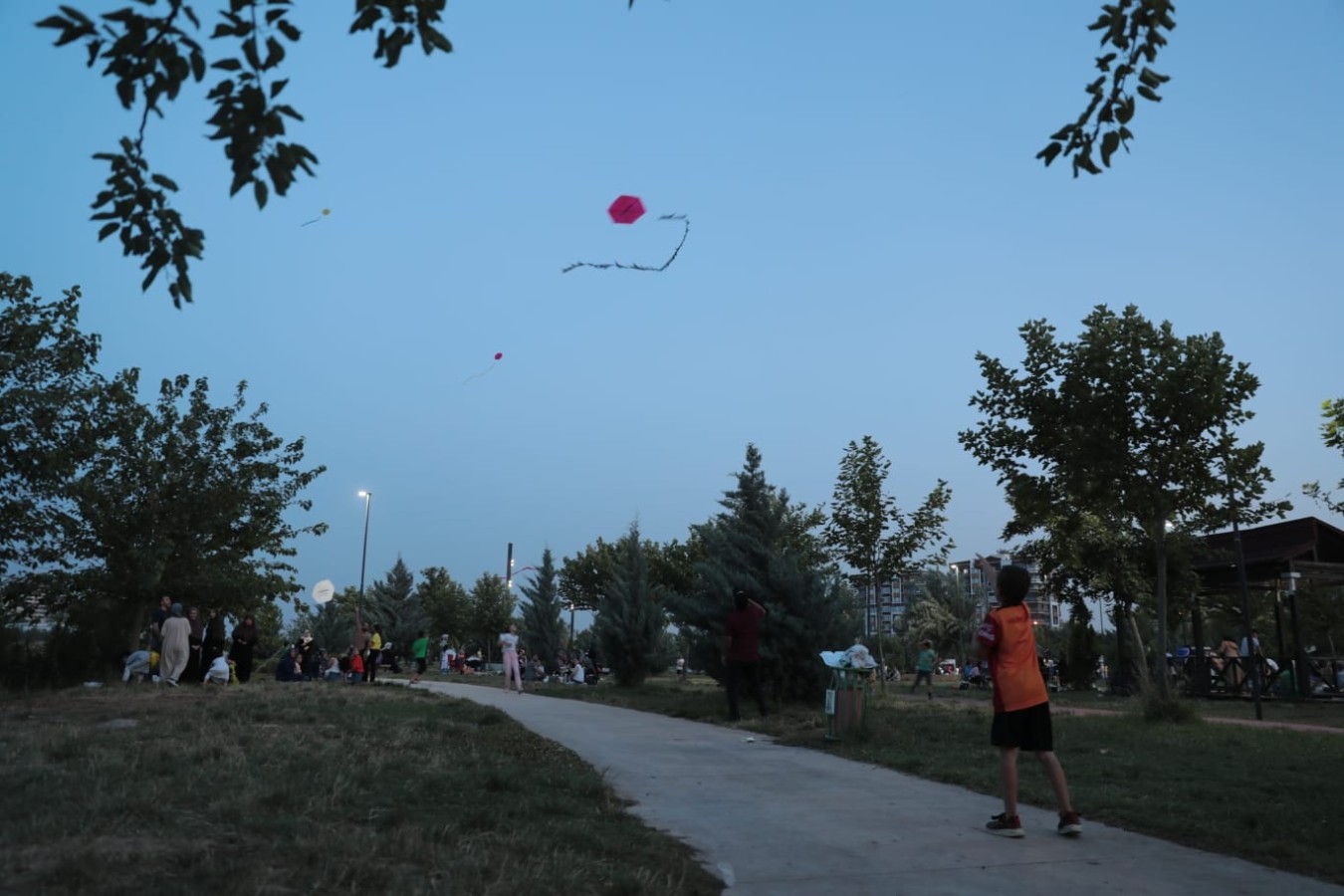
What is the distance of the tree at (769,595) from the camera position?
1397 cm

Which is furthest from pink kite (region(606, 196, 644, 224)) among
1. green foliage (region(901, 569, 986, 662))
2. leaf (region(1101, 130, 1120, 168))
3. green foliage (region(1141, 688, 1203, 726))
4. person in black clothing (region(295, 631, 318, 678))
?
green foliage (region(901, 569, 986, 662))

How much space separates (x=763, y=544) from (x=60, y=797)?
37.1 feet

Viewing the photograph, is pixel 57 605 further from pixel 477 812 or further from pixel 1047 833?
pixel 1047 833

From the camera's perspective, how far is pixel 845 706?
9906 mm

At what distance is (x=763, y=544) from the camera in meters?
15.3

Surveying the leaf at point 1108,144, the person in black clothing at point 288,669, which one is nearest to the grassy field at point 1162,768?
the leaf at point 1108,144

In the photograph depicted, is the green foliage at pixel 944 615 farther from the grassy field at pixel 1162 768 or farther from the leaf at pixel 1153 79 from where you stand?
the leaf at pixel 1153 79

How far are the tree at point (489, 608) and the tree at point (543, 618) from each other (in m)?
20.7

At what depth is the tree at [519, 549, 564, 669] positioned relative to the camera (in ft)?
119

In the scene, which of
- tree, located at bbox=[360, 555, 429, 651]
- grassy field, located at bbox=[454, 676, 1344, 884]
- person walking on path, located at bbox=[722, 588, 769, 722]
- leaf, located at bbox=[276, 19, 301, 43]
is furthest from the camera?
tree, located at bbox=[360, 555, 429, 651]

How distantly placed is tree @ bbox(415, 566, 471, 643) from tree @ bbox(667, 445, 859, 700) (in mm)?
47491

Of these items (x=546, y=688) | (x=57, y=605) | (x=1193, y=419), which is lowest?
(x=546, y=688)

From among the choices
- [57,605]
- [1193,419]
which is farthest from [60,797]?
[57,605]

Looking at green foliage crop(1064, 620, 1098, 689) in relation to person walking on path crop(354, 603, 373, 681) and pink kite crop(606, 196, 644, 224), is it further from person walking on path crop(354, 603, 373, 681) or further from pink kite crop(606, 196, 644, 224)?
pink kite crop(606, 196, 644, 224)
